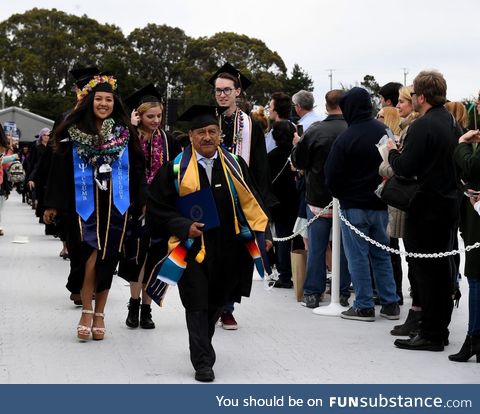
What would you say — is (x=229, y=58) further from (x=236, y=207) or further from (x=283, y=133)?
(x=236, y=207)

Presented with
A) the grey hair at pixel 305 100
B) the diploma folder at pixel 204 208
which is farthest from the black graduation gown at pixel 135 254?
the grey hair at pixel 305 100

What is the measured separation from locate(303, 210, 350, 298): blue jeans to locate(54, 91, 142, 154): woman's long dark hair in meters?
2.48

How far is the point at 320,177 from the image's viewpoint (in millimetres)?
9938

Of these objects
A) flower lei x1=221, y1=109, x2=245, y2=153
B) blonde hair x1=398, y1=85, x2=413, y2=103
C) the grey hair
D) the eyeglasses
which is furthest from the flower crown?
the grey hair

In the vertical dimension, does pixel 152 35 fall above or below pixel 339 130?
above

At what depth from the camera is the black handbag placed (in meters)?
7.60

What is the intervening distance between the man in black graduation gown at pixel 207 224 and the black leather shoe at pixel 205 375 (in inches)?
5.8

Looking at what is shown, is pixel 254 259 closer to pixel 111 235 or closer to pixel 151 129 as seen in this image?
pixel 111 235

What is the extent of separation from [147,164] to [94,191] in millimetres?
947

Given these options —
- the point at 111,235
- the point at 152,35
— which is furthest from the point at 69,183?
the point at 152,35

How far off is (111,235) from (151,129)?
1.32m

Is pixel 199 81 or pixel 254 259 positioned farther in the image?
pixel 199 81

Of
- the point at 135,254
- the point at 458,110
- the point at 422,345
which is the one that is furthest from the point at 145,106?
the point at 422,345

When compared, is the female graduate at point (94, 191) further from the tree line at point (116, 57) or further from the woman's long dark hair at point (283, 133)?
the tree line at point (116, 57)
